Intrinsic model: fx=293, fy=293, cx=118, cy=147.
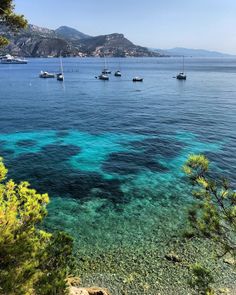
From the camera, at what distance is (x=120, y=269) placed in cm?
2227

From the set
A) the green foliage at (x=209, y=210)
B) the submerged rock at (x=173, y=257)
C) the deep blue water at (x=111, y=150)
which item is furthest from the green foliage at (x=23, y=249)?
the deep blue water at (x=111, y=150)

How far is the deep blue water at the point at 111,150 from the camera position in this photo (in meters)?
30.5

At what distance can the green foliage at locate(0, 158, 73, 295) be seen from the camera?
1109 centimetres

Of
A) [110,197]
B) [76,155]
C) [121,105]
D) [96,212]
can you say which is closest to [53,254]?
[96,212]

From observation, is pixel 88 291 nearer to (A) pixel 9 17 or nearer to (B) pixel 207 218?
(B) pixel 207 218

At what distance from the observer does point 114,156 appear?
45812mm

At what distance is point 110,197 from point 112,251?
9.35 m

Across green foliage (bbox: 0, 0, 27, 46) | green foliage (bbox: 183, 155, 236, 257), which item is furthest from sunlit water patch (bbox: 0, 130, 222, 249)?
green foliage (bbox: 0, 0, 27, 46)

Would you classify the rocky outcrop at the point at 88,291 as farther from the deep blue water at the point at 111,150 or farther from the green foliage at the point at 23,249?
the deep blue water at the point at 111,150

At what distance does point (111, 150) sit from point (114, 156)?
3121 mm

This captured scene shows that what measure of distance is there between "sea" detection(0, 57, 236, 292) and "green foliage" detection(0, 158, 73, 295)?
10530 millimetres

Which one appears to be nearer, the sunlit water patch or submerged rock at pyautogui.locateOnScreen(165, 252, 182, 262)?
submerged rock at pyautogui.locateOnScreen(165, 252, 182, 262)

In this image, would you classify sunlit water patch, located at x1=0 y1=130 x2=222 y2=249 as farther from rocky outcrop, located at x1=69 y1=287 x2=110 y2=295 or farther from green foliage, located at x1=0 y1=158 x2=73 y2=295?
green foliage, located at x1=0 y1=158 x2=73 y2=295

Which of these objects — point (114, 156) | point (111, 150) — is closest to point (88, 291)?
point (114, 156)
